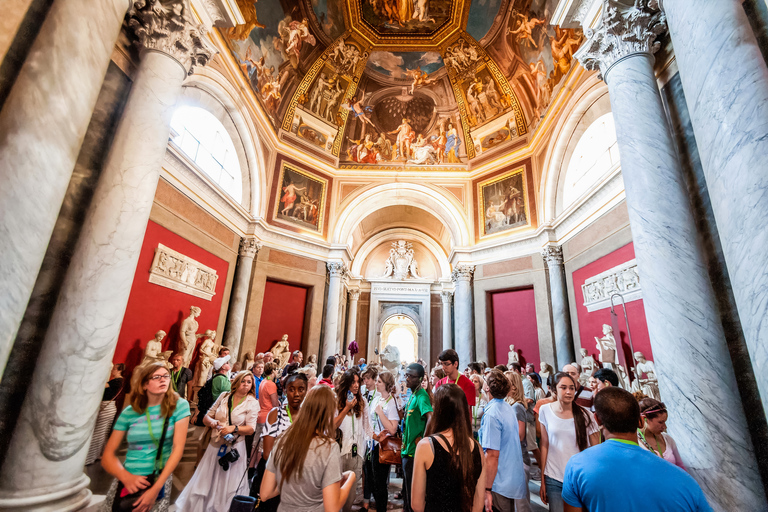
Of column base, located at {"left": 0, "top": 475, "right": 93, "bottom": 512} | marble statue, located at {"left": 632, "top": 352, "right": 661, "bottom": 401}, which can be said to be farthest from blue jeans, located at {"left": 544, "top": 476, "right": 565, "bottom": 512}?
marble statue, located at {"left": 632, "top": 352, "right": 661, "bottom": 401}

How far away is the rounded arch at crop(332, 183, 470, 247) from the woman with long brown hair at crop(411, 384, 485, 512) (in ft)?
38.6

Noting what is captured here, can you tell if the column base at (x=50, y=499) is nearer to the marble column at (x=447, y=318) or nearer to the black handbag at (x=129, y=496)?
the black handbag at (x=129, y=496)

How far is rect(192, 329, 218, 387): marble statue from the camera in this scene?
7.78 m

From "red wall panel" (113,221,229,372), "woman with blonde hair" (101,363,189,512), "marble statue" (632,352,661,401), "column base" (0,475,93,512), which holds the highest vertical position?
"red wall panel" (113,221,229,372)

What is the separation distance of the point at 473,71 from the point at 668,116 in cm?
1035

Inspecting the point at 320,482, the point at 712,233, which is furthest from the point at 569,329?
the point at 320,482

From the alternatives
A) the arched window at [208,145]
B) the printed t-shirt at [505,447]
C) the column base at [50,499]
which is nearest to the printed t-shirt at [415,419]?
the printed t-shirt at [505,447]

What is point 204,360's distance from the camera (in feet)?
25.9

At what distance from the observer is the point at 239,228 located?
1038 centimetres

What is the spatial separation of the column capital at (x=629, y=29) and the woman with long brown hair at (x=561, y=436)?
13.8 feet

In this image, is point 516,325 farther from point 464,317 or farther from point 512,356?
point 464,317

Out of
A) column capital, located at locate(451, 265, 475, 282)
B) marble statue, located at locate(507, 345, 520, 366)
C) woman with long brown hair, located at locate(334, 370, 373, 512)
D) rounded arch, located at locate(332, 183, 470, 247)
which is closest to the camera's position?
woman with long brown hair, located at locate(334, 370, 373, 512)

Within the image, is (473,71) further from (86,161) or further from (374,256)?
(86,161)

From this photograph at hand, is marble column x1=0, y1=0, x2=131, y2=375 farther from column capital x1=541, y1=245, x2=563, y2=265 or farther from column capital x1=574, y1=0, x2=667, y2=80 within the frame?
column capital x1=541, y1=245, x2=563, y2=265
